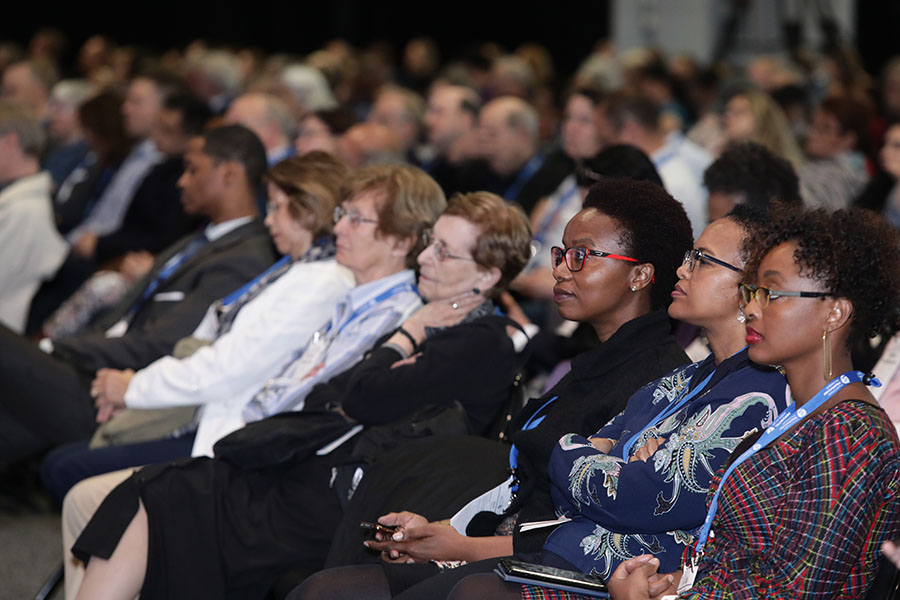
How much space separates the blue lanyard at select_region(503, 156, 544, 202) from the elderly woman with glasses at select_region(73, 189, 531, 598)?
282 cm

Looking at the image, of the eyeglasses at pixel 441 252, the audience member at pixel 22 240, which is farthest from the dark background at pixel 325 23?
the eyeglasses at pixel 441 252

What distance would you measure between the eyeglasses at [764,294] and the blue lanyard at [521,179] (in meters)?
3.83

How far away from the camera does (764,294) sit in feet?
6.23

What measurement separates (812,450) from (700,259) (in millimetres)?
547

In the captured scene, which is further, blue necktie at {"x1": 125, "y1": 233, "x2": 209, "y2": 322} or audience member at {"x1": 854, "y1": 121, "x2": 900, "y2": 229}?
audience member at {"x1": 854, "y1": 121, "x2": 900, "y2": 229}

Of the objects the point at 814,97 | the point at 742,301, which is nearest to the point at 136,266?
the point at 742,301

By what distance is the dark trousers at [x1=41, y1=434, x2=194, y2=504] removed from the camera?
3.35 meters

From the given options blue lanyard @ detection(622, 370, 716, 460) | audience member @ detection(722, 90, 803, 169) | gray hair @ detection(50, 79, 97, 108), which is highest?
blue lanyard @ detection(622, 370, 716, 460)

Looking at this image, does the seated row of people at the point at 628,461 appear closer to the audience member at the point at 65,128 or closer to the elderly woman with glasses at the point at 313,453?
the elderly woman with glasses at the point at 313,453

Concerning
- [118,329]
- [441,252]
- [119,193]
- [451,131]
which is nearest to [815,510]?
[441,252]

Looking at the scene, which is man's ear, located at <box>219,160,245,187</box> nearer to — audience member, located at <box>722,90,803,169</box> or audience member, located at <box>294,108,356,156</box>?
audience member, located at <box>294,108,356,156</box>

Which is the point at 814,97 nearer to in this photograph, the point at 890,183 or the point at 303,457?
the point at 890,183

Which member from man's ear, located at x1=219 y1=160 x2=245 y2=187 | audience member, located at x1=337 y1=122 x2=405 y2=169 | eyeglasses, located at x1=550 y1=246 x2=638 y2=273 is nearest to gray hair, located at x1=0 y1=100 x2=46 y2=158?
audience member, located at x1=337 y1=122 x2=405 y2=169

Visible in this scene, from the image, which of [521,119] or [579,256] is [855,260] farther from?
[521,119]
